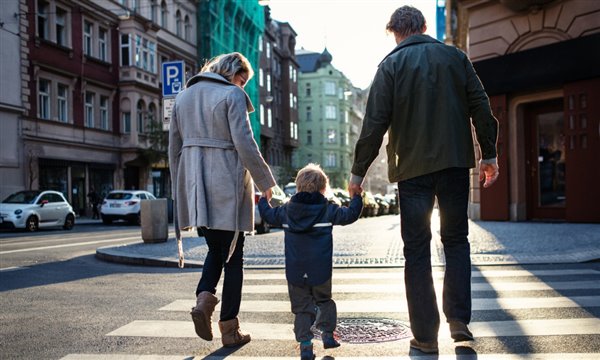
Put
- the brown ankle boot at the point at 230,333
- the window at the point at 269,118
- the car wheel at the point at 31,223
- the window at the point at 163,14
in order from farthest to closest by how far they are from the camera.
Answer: the window at the point at 269,118, the window at the point at 163,14, the car wheel at the point at 31,223, the brown ankle boot at the point at 230,333

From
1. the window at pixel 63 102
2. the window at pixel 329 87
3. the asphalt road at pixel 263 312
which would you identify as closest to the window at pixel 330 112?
the window at pixel 329 87

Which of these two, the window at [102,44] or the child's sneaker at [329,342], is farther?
the window at [102,44]

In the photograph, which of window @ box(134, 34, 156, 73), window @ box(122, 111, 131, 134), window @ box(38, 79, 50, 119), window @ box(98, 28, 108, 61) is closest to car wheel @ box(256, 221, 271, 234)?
window @ box(38, 79, 50, 119)

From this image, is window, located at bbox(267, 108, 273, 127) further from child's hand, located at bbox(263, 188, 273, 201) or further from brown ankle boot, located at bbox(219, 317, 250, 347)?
brown ankle boot, located at bbox(219, 317, 250, 347)

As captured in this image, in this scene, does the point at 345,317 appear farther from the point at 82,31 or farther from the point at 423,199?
the point at 82,31

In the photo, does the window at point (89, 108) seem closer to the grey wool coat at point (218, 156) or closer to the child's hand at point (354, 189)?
the grey wool coat at point (218, 156)

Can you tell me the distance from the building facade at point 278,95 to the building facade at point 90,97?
1987 centimetres

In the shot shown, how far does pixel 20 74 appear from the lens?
28.6 metres

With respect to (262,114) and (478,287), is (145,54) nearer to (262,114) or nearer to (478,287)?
(262,114)

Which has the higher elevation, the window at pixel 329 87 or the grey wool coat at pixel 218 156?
the window at pixel 329 87

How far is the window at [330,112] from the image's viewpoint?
9281cm

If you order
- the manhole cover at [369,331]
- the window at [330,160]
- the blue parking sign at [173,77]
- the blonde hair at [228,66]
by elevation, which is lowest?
the manhole cover at [369,331]

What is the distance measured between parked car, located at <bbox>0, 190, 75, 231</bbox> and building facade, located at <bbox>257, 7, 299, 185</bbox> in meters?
35.5

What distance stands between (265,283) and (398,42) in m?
3.81
